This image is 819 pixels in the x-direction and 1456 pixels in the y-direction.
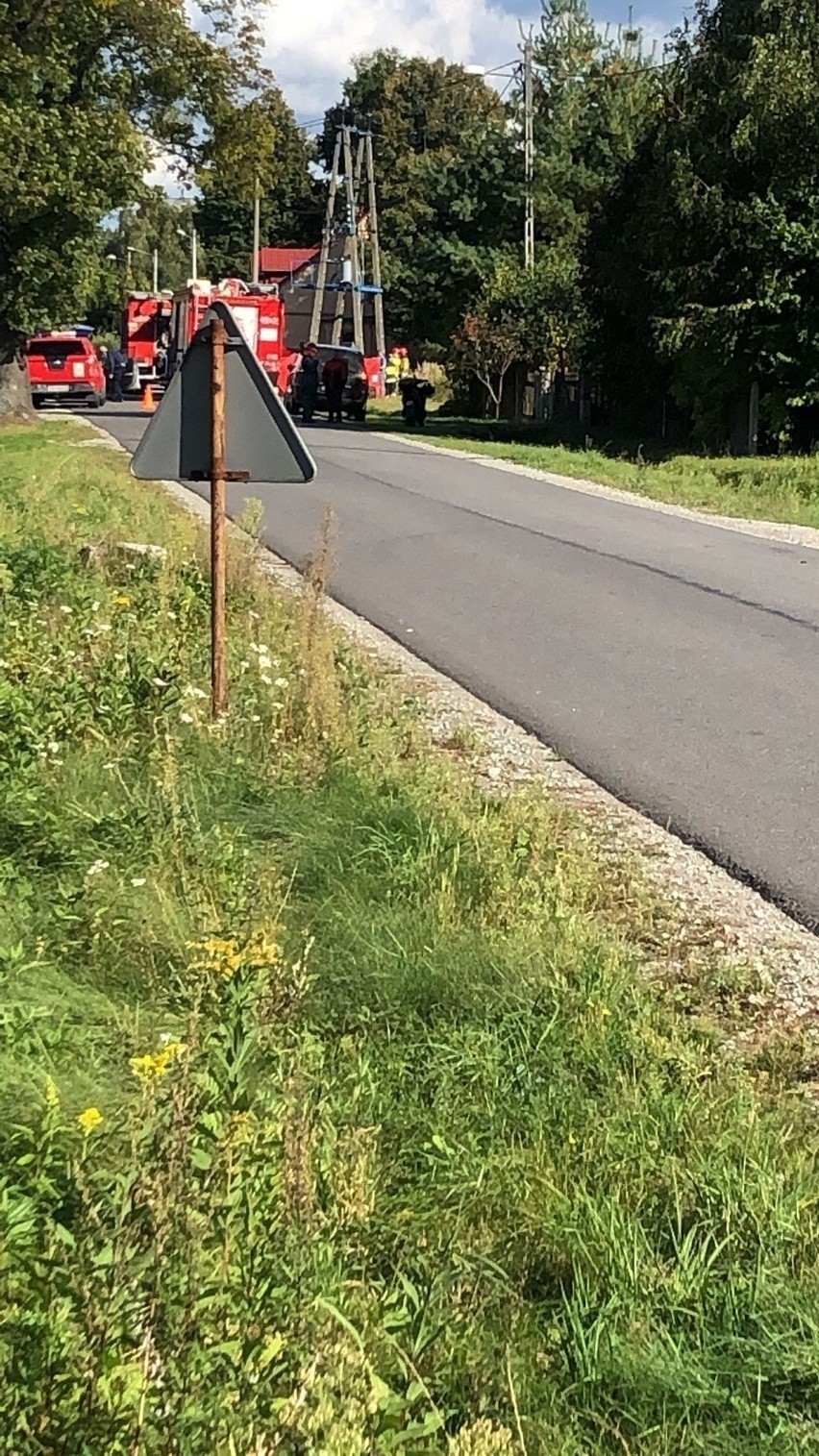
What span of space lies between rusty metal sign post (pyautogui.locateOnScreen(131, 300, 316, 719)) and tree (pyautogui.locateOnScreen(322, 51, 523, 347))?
45228 millimetres

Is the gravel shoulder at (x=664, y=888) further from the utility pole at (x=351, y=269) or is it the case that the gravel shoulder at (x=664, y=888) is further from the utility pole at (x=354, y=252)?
the utility pole at (x=351, y=269)

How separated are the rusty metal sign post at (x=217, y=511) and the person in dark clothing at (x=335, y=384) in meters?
36.1

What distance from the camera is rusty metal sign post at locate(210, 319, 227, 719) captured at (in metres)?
6.62

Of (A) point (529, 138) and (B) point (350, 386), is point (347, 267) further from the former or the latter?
(B) point (350, 386)

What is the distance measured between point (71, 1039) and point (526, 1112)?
115cm

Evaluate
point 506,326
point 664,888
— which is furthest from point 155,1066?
point 506,326

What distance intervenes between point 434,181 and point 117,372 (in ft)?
40.4

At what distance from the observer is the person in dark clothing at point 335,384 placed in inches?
1682

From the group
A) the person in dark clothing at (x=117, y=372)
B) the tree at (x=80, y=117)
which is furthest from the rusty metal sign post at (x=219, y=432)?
the person in dark clothing at (x=117, y=372)

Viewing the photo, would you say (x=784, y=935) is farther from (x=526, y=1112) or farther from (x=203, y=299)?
(x=203, y=299)

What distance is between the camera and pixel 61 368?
45.4m

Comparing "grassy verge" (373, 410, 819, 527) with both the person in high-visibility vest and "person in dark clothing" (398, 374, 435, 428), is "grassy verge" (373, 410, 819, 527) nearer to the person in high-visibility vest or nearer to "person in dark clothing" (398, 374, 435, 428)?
"person in dark clothing" (398, 374, 435, 428)

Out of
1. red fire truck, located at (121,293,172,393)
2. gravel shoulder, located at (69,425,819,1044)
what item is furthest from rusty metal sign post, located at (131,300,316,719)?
red fire truck, located at (121,293,172,393)

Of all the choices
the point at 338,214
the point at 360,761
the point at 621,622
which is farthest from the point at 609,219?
the point at 338,214
